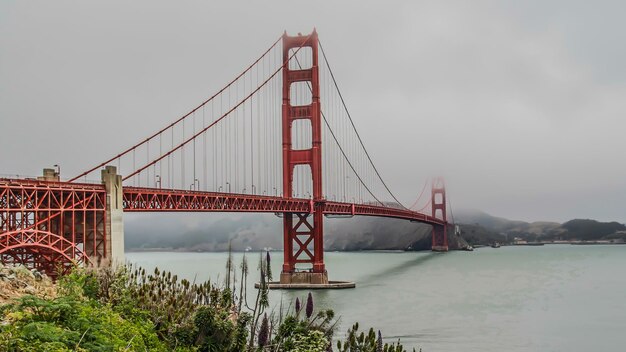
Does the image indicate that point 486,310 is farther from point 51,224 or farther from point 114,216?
point 51,224

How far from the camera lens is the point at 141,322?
17703 mm

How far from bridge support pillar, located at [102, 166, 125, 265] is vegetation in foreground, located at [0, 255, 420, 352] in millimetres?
8310

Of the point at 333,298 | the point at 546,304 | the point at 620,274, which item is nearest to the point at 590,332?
the point at 546,304

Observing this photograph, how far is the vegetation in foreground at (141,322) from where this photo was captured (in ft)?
44.1

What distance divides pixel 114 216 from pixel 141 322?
15.3m

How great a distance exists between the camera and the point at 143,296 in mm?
19844

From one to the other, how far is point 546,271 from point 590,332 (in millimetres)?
50341

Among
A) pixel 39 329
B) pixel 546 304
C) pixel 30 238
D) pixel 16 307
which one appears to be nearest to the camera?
pixel 39 329

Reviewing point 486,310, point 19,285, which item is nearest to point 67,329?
point 19,285

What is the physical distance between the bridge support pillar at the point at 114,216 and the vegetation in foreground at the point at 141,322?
8.31 m

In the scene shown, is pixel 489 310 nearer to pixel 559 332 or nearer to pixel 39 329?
pixel 559 332

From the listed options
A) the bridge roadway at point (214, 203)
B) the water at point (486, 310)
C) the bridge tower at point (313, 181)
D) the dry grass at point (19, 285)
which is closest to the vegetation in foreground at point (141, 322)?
the dry grass at point (19, 285)

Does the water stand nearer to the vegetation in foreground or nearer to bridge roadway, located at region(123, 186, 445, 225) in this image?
the vegetation in foreground

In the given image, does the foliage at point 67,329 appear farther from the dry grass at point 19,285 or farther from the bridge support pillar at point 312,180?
the bridge support pillar at point 312,180
